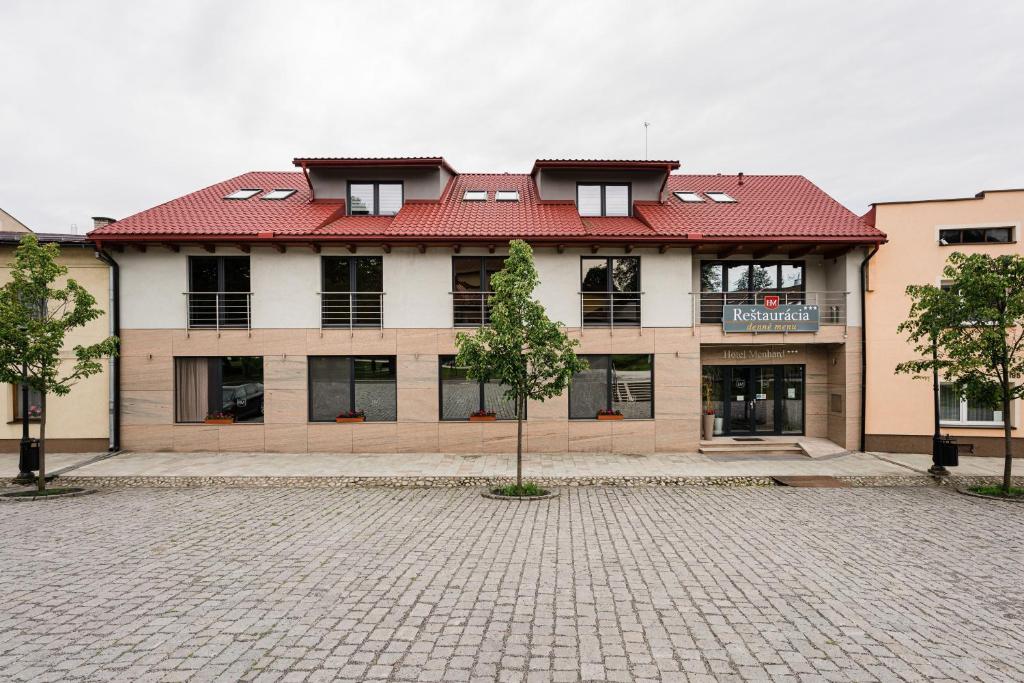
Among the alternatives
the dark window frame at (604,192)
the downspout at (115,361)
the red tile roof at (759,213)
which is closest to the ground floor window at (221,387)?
the downspout at (115,361)

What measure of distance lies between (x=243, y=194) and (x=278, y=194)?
110 centimetres

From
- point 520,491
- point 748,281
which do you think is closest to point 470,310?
point 520,491

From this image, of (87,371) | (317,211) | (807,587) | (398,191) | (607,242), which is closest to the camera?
(807,587)

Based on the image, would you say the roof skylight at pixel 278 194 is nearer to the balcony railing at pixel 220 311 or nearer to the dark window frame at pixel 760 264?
the balcony railing at pixel 220 311

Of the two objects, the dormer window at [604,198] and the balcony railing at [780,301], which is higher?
the dormer window at [604,198]

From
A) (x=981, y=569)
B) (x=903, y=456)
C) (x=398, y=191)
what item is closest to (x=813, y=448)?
(x=903, y=456)

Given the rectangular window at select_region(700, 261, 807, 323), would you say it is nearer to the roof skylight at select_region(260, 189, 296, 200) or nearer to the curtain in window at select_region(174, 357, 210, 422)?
the roof skylight at select_region(260, 189, 296, 200)

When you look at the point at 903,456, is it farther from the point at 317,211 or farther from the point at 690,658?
the point at 317,211

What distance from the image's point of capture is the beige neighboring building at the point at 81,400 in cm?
1451

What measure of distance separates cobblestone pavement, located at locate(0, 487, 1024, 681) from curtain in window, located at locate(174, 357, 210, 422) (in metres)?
4.93

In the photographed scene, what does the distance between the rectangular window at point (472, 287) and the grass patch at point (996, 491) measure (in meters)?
11.5

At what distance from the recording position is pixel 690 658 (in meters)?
4.63

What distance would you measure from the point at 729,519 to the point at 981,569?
3.23 m

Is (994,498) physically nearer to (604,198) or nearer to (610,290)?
(610,290)
